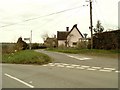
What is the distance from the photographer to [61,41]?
89562mm

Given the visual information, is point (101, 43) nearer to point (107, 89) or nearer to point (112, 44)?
point (112, 44)

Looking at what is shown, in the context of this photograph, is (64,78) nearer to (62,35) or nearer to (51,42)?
(51,42)

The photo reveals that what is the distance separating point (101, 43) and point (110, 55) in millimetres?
8530

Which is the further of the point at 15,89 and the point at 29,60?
the point at 29,60

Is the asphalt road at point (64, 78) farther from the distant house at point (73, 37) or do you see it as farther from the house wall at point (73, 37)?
the house wall at point (73, 37)

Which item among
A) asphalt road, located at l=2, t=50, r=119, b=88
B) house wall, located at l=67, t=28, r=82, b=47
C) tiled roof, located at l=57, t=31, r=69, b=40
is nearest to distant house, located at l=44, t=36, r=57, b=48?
tiled roof, located at l=57, t=31, r=69, b=40

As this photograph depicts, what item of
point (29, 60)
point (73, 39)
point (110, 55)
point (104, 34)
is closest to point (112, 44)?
point (104, 34)

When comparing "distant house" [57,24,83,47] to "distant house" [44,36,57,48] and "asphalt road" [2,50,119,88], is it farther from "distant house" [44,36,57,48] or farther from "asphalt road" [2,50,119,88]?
"asphalt road" [2,50,119,88]

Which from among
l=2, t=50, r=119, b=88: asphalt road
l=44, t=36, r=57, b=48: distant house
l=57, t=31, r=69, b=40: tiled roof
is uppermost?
l=57, t=31, r=69, b=40: tiled roof

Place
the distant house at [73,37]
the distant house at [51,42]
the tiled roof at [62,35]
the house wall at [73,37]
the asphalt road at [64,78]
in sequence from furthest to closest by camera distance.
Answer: the tiled roof at [62,35]
the distant house at [51,42]
the house wall at [73,37]
the distant house at [73,37]
the asphalt road at [64,78]

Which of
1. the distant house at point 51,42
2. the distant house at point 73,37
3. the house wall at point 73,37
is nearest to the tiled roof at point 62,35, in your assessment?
the distant house at point 51,42

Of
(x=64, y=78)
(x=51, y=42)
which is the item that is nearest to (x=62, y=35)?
(x=51, y=42)

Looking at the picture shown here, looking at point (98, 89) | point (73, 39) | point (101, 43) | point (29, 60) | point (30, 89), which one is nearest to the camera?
point (98, 89)

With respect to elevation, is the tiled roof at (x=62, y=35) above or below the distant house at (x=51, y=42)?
above
